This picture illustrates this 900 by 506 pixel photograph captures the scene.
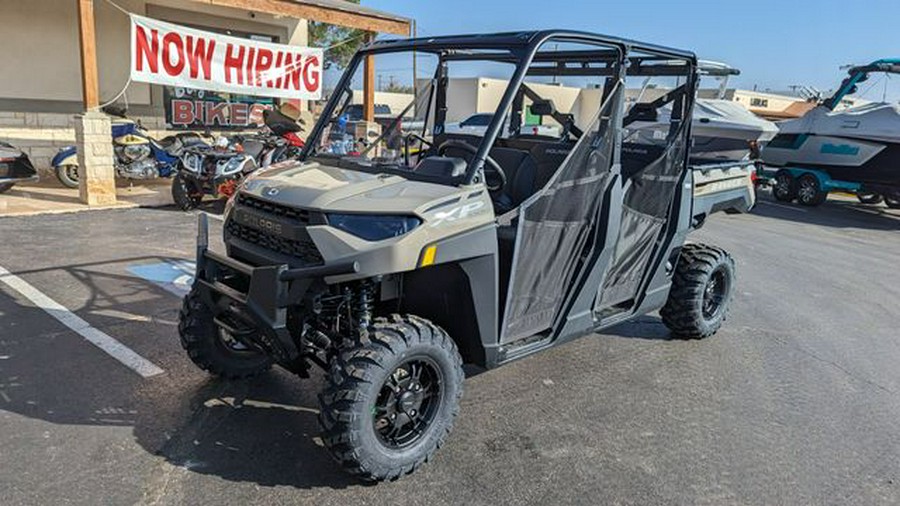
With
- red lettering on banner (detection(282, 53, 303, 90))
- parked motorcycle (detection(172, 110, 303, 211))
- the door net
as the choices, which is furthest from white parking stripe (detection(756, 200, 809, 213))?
the door net

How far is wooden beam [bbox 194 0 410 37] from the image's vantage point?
1044 centimetres

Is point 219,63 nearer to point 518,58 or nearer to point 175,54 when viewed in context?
point 175,54

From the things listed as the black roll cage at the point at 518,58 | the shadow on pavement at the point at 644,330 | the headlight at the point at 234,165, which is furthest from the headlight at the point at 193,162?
the shadow on pavement at the point at 644,330

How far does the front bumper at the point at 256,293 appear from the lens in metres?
2.94

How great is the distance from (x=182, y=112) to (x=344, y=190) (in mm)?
11499

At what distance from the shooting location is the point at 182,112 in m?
13.3

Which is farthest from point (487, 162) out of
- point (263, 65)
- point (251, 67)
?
point (263, 65)

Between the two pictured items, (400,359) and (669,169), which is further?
(669,169)

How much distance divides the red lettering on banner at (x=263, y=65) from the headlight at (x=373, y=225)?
9.70m

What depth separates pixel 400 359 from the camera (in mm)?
3012

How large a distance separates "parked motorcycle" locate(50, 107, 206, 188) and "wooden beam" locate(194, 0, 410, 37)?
7.87 feet

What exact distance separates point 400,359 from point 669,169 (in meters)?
2.54

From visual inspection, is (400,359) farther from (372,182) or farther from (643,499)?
(643,499)

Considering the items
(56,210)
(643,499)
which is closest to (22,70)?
(56,210)
